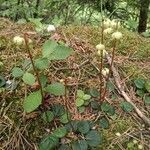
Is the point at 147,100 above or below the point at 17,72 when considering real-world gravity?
below

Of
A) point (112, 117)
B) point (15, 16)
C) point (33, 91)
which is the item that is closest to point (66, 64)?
point (33, 91)

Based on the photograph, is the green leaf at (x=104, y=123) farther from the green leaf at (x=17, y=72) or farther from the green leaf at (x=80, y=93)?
the green leaf at (x=17, y=72)

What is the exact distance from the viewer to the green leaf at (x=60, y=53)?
Answer: 6.43 feet

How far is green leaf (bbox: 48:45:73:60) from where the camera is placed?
196 cm

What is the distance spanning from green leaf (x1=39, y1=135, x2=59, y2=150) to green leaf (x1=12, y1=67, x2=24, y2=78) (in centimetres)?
45

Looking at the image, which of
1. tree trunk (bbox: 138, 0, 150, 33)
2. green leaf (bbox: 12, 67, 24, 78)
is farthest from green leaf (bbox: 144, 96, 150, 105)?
tree trunk (bbox: 138, 0, 150, 33)

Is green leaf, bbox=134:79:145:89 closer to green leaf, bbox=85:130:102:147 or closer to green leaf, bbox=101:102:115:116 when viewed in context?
green leaf, bbox=101:102:115:116

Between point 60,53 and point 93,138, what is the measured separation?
55 centimetres

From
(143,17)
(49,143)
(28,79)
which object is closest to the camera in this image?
(49,143)

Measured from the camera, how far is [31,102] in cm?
188

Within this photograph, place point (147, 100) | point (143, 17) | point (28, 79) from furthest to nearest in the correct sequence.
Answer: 1. point (143, 17)
2. point (147, 100)
3. point (28, 79)

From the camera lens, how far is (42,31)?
263 cm

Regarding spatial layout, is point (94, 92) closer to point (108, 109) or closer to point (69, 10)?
point (108, 109)

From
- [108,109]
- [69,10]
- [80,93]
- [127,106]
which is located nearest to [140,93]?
[127,106]
